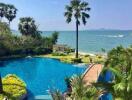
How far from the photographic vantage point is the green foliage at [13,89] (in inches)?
1282

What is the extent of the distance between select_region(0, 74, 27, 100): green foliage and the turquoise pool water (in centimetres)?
192

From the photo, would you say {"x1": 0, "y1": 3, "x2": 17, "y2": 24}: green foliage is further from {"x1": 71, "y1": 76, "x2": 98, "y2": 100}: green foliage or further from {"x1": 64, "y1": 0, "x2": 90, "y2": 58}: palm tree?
{"x1": 71, "y1": 76, "x2": 98, "y2": 100}: green foliage

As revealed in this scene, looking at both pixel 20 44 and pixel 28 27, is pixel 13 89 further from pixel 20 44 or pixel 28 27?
pixel 28 27

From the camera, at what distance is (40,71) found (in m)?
54.4

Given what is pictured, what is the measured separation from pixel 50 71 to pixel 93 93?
34513 millimetres

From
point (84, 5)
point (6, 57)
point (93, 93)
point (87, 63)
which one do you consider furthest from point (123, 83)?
point (6, 57)

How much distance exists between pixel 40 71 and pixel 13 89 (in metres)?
20.0

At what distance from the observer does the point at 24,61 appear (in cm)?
6569

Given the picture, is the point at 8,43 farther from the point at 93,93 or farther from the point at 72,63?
the point at 93,93

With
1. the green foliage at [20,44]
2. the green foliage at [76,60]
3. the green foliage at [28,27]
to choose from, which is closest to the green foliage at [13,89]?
the green foliage at [76,60]

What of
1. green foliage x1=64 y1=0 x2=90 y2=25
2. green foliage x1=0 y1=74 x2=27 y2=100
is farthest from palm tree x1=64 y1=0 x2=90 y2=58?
green foliage x1=0 y1=74 x2=27 y2=100

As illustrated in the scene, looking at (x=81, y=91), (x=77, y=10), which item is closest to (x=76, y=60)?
(x=77, y=10)

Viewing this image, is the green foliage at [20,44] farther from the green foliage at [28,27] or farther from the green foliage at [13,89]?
the green foliage at [13,89]

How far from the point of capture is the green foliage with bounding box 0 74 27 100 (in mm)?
32562
